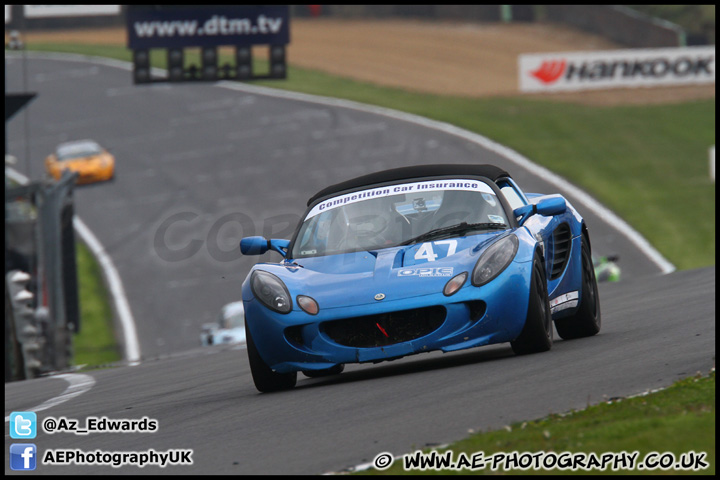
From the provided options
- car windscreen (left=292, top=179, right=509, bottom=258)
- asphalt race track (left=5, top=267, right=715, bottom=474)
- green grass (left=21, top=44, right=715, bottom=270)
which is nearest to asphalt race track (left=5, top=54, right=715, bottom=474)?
asphalt race track (left=5, top=267, right=715, bottom=474)

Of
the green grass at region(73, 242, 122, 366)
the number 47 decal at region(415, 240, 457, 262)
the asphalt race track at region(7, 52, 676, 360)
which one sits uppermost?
the number 47 decal at region(415, 240, 457, 262)

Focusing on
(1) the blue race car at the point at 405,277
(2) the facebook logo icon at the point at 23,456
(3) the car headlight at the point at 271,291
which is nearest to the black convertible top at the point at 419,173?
(1) the blue race car at the point at 405,277

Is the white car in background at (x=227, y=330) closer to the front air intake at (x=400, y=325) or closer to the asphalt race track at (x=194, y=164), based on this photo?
the asphalt race track at (x=194, y=164)

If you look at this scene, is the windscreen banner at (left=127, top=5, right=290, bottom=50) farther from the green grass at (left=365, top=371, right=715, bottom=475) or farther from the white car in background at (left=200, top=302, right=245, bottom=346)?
the green grass at (left=365, top=371, right=715, bottom=475)

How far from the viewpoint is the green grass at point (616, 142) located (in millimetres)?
44031

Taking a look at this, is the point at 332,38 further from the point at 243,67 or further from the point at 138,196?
the point at 243,67

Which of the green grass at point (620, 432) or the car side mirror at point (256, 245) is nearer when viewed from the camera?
the green grass at point (620, 432)

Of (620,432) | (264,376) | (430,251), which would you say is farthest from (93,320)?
(620,432)

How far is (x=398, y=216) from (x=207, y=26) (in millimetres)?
24236

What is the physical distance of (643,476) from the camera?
488cm

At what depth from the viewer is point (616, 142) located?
5541 cm

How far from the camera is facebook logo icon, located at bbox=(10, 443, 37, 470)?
621 cm

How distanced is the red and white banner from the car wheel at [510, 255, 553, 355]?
56.2m

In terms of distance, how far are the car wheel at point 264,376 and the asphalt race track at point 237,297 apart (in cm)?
10
